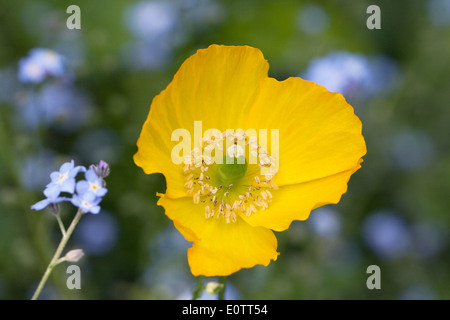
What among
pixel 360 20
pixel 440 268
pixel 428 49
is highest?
pixel 360 20

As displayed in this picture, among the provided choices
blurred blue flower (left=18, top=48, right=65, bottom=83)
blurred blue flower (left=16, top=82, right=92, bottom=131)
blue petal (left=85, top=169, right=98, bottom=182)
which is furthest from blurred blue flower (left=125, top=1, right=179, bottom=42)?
blue petal (left=85, top=169, right=98, bottom=182)

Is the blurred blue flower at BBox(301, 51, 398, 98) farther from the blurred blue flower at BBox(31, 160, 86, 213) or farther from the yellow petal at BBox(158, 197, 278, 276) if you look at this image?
the blurred blue flower at BBox(31, 160, 86, 213)

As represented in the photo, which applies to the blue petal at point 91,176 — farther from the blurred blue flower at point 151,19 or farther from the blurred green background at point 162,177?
the blurred blue flower at point 151,19

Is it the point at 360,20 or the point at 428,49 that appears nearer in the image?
the point at 428,49

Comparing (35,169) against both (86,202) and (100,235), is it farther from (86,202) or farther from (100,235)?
(86,202)

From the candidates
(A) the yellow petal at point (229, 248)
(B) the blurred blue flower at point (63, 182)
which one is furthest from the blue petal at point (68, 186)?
(A) the yellow petal at point (229, 248)

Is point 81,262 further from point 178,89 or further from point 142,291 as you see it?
point 178,89
